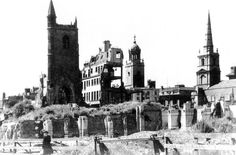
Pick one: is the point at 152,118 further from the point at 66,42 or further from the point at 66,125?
the point at 66,42

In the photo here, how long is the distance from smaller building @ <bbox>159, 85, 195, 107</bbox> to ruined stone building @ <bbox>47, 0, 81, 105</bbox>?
36.4 metres

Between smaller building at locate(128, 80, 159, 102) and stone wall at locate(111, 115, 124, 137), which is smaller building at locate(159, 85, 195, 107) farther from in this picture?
stone wall at locate(111, 115, 124, 137)

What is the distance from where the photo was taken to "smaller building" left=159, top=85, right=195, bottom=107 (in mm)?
99000

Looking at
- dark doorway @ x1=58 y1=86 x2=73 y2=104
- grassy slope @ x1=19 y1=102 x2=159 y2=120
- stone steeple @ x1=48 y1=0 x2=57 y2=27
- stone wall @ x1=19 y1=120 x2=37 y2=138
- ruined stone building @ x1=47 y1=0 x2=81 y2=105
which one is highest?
stone steeple @ x1=48 y1=0 x2=57 y2=27

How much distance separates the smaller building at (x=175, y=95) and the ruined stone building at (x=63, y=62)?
3640 cm

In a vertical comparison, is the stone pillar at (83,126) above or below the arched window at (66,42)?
below

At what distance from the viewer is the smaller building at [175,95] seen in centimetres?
9900

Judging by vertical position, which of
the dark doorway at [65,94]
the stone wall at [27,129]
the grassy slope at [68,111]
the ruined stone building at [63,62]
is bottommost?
the stone wall at [27,129]

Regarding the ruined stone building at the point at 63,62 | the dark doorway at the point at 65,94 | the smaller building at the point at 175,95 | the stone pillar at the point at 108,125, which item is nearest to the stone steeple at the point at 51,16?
the ruined stone building at the point at 63,62

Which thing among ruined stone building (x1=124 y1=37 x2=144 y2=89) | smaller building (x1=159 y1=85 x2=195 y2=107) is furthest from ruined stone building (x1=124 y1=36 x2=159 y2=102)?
smaller building (x1=159 y1=85 x2=195 y2=107)

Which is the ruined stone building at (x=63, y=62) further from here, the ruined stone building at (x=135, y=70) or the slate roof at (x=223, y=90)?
the ruined stone building at (x=135, y=70)

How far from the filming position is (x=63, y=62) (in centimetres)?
6519

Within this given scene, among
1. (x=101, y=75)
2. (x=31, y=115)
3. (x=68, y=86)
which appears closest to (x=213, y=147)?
(x=31, y=115)

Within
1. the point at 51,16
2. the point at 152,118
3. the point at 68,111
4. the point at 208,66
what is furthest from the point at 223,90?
the point at 68,111
